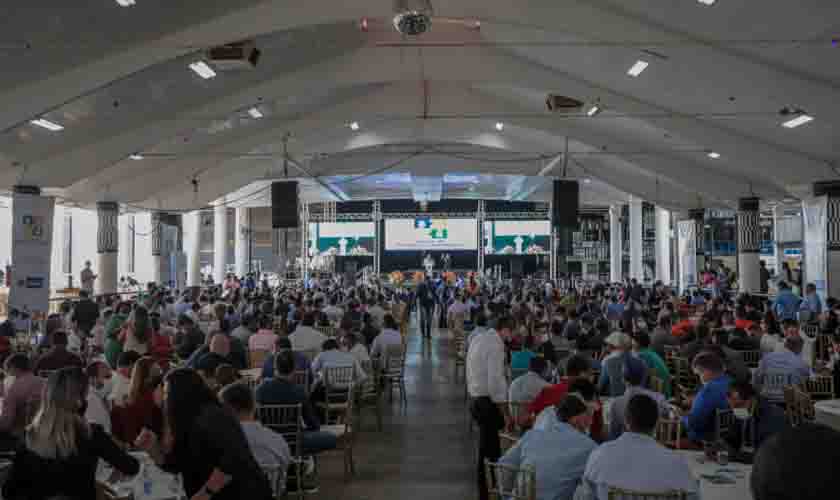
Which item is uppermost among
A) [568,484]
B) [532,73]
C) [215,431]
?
[532,73]

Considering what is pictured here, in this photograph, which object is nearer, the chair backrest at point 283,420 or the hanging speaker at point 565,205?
the chair backrest at point 283,420

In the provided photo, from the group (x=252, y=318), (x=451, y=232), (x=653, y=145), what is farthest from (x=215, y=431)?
(x=451, y=232)

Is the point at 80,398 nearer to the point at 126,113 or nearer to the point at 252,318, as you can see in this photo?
the point at 252,318

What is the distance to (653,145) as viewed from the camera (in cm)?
1789

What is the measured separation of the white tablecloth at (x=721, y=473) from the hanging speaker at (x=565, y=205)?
11.9 metres

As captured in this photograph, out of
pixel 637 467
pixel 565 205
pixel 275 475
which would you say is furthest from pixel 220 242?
pixel 637 467

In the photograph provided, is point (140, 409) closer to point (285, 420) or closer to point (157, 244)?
point (285, 420)

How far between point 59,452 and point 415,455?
4427 millimetres

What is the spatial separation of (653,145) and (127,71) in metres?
12.4

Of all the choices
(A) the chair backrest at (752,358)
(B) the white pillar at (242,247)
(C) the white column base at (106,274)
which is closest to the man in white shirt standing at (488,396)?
(A) the chair backrest at (752,358)

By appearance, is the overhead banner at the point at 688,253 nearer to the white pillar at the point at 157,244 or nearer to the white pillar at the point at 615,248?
the white pillar at the point at 615,248

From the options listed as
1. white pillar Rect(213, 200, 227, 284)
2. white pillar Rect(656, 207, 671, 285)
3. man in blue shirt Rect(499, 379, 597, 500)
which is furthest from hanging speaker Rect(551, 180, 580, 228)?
white pillar Rect(213, 200, 227, 284)

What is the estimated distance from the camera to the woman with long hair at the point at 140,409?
15.6ft

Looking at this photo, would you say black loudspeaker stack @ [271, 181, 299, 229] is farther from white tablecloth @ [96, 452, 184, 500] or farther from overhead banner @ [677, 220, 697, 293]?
white tablecloth @ [96, 452, 184, 500]
